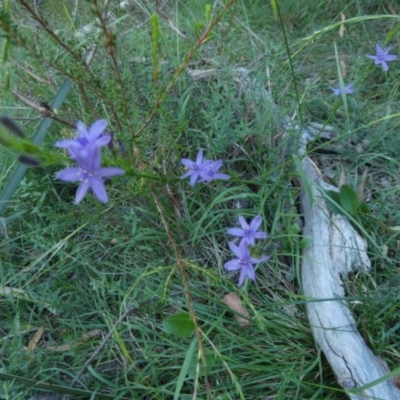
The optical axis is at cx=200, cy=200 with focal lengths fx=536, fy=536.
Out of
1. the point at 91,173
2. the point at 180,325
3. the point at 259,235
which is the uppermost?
the point at 91,173

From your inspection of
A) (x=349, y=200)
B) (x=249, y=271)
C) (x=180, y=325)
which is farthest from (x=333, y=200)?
(x=180, y=325)

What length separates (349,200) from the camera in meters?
2.01

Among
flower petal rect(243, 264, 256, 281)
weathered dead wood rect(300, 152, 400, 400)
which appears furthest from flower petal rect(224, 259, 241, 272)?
weathered dead wood rect(300, 152, 400, 400)

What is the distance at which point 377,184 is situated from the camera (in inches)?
90.8

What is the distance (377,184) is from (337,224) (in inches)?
15.1

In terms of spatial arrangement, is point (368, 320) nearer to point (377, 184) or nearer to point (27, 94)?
point (377, 184)

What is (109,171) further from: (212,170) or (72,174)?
(212,170)

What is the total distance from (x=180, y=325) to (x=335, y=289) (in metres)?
0.59

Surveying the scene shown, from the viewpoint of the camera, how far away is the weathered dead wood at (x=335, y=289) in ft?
5.51

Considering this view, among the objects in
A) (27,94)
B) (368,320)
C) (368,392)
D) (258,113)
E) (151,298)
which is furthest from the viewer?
(27,94)

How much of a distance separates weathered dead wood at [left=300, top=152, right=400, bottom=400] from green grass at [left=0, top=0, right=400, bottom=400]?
0.05 meters

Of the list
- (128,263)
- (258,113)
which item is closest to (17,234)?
(128,263)

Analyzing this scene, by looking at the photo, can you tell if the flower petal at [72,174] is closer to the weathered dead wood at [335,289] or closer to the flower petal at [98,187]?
the flower petal at [98,187]

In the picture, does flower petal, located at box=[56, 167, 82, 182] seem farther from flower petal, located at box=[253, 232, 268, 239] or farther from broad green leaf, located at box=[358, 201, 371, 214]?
broad green leaf, located at box=[358, 201, 371, 214]
